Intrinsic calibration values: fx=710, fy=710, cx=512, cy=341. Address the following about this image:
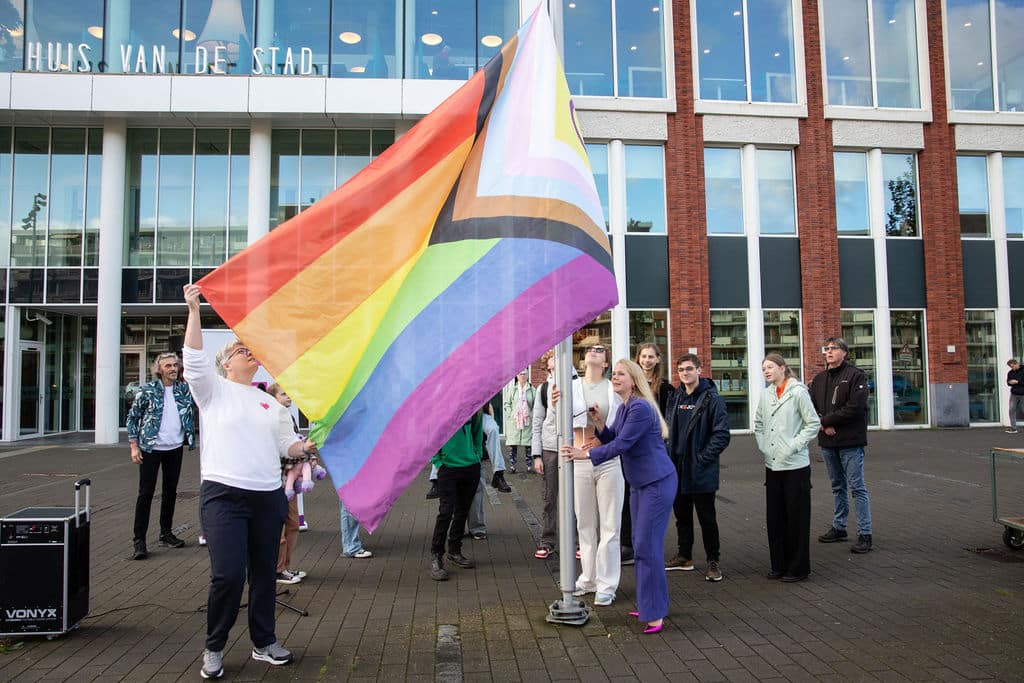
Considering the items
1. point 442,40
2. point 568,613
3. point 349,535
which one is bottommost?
point 568,613

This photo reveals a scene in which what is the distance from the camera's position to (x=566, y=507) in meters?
5.26

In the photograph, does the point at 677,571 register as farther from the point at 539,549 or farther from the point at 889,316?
the point at 889,316

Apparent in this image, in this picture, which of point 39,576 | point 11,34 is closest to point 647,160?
point 11,34

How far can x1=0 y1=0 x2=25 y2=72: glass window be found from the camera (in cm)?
1984

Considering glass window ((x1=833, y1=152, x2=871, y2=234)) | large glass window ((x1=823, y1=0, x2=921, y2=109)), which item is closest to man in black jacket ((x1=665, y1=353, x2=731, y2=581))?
glass window ((x1=833, y1=152, x2=871, y2=234))

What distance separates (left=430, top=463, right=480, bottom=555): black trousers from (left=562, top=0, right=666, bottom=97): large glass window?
642 inches

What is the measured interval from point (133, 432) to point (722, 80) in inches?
757

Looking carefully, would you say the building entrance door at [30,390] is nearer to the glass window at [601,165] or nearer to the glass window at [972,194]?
the glass window at [601,165]

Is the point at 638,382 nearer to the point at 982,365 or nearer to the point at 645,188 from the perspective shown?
the point at 645,188

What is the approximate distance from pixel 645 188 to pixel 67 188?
668 inches

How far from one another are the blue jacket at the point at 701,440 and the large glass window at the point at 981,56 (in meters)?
20.9

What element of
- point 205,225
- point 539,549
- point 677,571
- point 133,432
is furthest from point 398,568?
point 205,225

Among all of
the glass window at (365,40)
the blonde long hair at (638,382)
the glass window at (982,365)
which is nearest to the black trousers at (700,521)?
the blonde long hair at (638,382)

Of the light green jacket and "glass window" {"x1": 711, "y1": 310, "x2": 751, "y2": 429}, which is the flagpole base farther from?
"glass window" {"x1": 711, "y1": 310, "x2": 751, "y2": 429}
